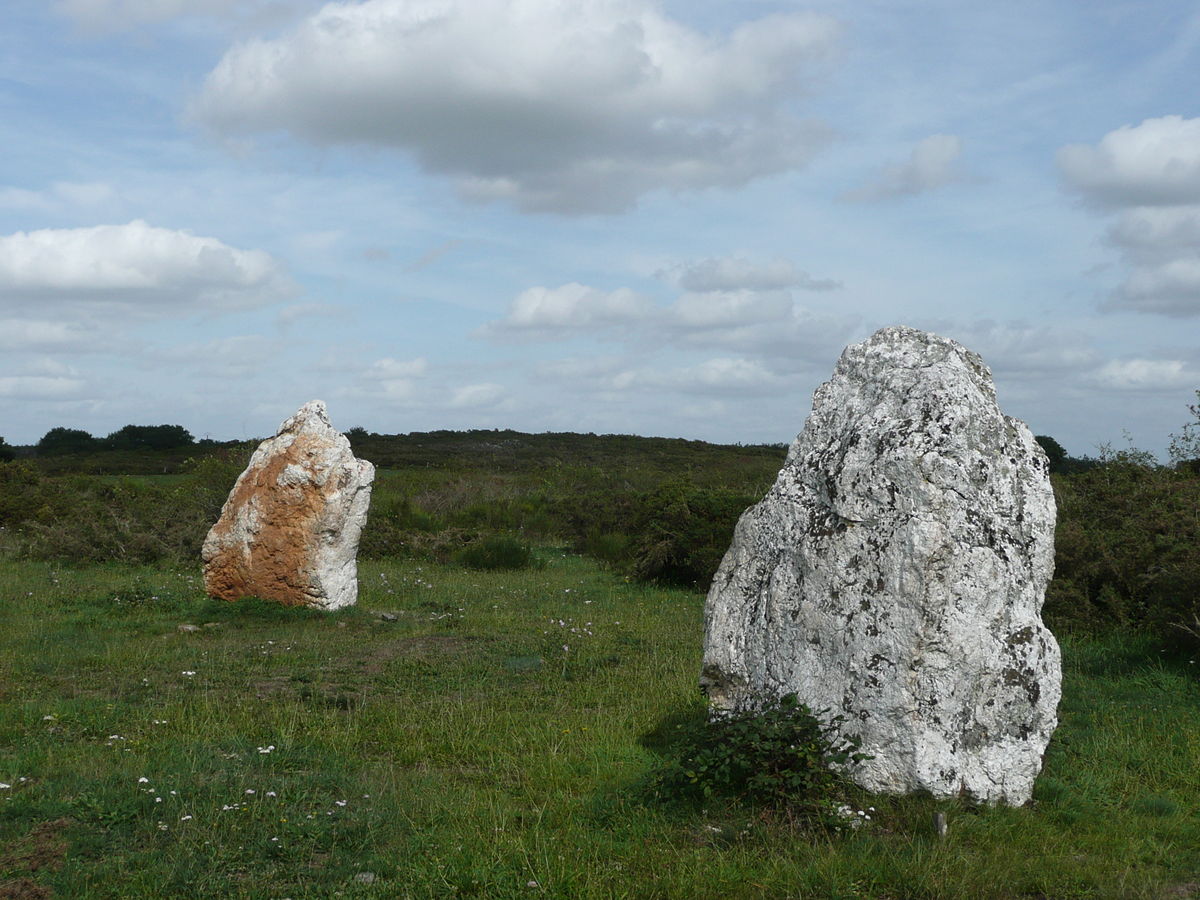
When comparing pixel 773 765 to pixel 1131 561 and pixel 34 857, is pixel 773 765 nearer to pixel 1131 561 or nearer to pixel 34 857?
pixel 34 857

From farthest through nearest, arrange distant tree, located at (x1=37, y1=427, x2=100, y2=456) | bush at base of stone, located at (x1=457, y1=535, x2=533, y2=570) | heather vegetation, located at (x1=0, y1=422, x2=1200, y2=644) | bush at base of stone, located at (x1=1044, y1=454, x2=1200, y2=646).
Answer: distant tree, located at (x1=37, y1=427, x2=100, y2=456), bush at base of stone, located at (x1=457, y1=535, x2=533, y2=570), heather vegetation, located at (x1=0, y1=422, x2=1200, y2=644), bush at base of stone, located at (x1=1044, y1=454, x2=1200, y2=646)

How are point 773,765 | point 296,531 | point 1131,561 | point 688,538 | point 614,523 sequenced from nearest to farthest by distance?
point 773,765
point 1131,561
point 296,531
point 688,538
point 614,523

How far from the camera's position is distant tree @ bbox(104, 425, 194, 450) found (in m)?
67.7

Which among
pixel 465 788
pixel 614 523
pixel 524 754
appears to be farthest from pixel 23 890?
pixel 614 523

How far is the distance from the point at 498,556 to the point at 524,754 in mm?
13773

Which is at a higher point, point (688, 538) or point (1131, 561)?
point (1131, 561)

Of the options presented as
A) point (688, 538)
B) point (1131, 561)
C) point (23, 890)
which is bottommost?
point (23, 890)

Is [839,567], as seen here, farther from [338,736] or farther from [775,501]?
[338,736]

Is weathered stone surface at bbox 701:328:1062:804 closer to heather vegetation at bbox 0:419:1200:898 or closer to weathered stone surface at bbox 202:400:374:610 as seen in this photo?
heather vegetation at bbox 0:419:1200:898

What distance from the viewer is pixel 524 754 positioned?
748cm

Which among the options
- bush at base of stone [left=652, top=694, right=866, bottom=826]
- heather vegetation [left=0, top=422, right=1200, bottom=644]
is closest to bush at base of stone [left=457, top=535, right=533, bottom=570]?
heather vegetation [left=0, top=422, right=1200, bottom=644]

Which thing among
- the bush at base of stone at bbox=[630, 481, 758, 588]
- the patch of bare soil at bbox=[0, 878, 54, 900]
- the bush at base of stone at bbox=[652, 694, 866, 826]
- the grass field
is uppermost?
the bush at base of stone at bbox=[630, 481, 758, 588]

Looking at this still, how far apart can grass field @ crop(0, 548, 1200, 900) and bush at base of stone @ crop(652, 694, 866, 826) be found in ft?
0.54

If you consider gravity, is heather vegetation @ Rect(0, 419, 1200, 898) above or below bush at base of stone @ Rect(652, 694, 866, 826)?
below
